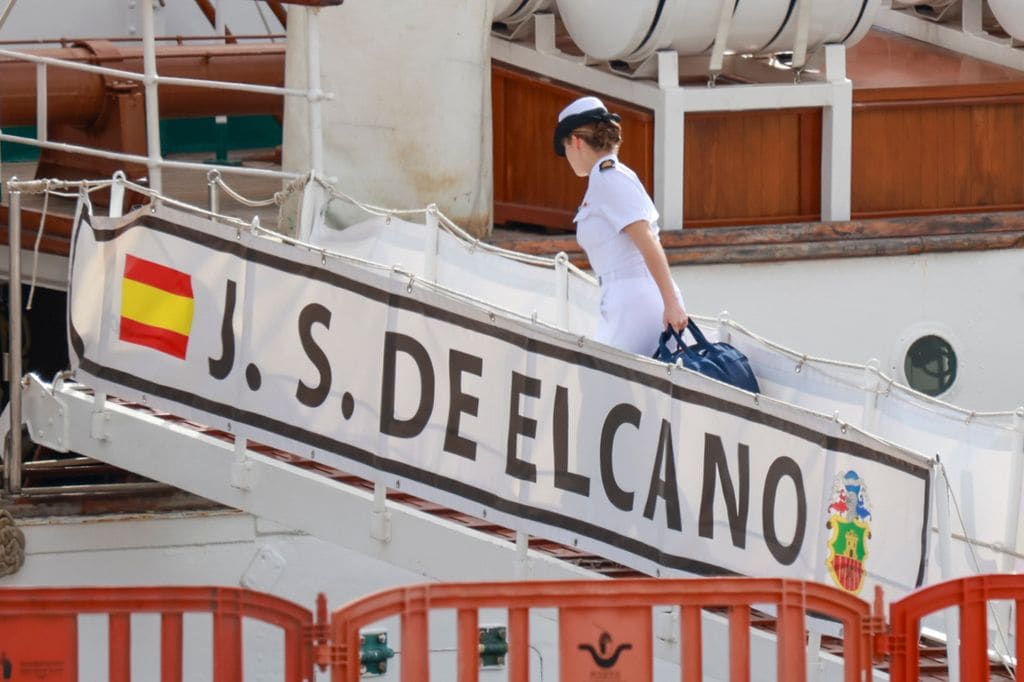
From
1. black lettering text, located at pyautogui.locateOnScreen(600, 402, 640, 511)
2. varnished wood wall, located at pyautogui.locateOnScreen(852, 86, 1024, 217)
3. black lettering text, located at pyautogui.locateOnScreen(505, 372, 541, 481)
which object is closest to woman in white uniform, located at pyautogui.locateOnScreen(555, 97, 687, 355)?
black lettering text, located at pyautogui.locateOnScreen(600, 402, 640, 511)

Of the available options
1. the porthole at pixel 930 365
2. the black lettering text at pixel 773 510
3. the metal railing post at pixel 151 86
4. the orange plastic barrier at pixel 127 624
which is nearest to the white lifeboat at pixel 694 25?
the porthole at pixel 930 365

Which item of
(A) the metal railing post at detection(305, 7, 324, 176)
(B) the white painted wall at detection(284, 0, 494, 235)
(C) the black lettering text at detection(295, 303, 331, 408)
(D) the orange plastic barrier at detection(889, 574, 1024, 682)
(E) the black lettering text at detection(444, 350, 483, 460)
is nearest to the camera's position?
(D) the orange plastic barrier at detection(889, 574, 1024, 682)

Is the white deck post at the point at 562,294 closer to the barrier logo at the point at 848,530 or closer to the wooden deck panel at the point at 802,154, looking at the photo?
the barrier logo at the point at 848,530

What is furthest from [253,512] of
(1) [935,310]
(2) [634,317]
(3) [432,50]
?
(1) [935,310]

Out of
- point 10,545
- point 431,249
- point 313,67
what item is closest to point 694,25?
point 431,249

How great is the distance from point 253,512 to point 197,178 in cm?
491

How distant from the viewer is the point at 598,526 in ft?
18.1

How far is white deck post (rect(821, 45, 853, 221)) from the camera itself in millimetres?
9375

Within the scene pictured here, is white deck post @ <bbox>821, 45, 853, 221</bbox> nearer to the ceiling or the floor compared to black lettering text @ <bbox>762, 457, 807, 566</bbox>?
nearer to the ceiling

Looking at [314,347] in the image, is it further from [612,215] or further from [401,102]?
[401,102]

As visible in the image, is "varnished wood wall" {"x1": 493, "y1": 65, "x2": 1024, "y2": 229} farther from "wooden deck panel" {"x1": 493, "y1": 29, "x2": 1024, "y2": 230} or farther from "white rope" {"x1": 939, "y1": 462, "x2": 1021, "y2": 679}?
"white rope" {"x1": 939, "y1": 462, "x2": 1021, "y2": 679}

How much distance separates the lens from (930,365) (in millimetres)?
9328

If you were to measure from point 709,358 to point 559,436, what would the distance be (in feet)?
2.23

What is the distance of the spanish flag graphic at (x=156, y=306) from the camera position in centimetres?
584
